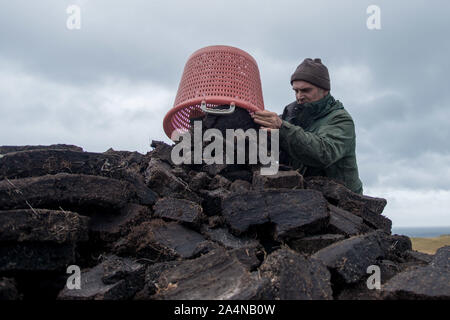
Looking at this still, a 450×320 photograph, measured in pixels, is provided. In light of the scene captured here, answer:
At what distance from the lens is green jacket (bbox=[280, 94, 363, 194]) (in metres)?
4.14

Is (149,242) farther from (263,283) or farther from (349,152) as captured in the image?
(349,152)

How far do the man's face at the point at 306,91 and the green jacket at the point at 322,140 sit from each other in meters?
0.10

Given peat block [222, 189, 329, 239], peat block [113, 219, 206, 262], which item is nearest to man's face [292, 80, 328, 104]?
peat block [222, 189, 329, 239]

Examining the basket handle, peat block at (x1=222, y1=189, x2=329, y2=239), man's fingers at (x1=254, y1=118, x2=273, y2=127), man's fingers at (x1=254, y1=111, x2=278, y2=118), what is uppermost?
the basket handle

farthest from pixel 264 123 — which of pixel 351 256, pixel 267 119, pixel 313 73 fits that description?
pixel 351 256

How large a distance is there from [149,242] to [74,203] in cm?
72

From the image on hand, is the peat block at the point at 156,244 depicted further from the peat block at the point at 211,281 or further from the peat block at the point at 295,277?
the peat block at the point at 295,277

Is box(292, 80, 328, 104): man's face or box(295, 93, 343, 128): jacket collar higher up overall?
box(292, 80, 328, 104): man's face

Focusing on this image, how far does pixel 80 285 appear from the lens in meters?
2.63

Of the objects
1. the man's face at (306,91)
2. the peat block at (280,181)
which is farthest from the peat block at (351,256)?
the man's face at (306,91)

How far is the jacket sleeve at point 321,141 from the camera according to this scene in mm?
4109

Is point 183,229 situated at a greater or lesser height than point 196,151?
lesser

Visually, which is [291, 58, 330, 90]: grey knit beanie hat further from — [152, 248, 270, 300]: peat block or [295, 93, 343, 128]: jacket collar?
[152, 248, 270, 300]: peat block

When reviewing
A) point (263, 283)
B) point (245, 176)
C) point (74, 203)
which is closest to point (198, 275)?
point (263, 283)
